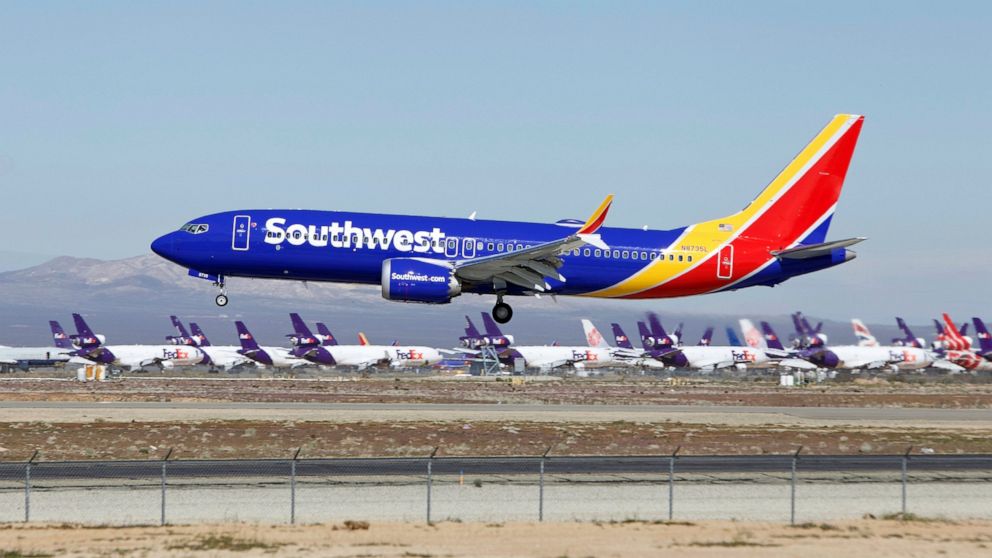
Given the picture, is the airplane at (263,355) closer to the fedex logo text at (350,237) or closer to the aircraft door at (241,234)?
the aircraft door at (241,234)

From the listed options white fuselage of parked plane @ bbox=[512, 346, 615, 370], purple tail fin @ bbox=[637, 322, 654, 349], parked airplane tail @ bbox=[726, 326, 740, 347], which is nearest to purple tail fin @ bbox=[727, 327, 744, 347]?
parked airplane tail @ bbox=[726, 326, 740, 347]

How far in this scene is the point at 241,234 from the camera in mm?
48688

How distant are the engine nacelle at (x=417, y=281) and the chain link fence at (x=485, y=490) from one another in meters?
7.01

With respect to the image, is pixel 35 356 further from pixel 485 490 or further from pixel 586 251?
pixel 485 490

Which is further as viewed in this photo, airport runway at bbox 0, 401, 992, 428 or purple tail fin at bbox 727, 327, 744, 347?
purple tail fin at bbox 727, 327, 744, 347

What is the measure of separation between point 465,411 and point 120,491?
33.2 m

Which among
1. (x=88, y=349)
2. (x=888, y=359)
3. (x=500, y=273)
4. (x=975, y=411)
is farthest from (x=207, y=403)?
(x=888, y=359)

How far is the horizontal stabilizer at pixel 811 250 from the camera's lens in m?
48.8

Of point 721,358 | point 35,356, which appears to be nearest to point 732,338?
point 721,358

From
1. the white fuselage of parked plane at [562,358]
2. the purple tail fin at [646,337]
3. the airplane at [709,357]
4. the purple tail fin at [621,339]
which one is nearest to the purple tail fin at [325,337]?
the white fuselage of parked plane at [562,358]

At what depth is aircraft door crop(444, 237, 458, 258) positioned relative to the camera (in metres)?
48.8

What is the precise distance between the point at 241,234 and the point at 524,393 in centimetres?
4496

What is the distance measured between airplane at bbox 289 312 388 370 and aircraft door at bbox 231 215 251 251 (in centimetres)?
10438

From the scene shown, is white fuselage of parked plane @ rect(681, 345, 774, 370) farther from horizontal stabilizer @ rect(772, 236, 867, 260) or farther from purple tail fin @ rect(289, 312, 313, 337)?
horizontal stabilizer @ rect(772, 236, 867, 260)
